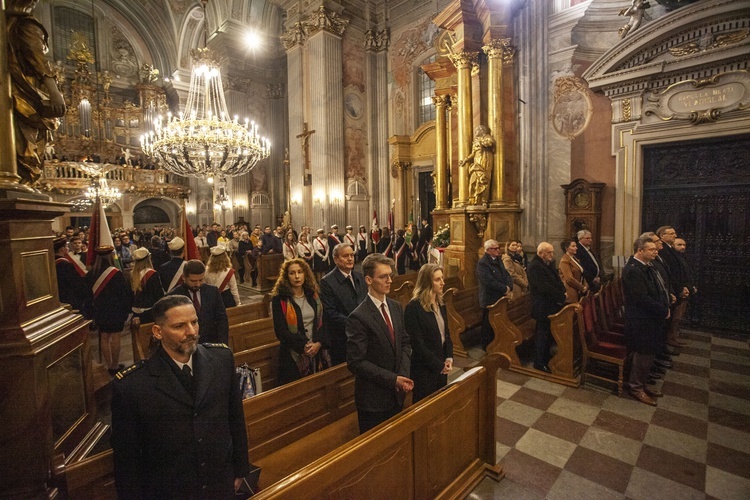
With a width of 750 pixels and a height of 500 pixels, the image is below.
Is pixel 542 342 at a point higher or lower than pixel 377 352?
lower

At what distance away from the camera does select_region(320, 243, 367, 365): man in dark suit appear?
10.0 ft

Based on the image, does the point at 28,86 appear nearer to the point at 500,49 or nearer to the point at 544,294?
the point at 544,294

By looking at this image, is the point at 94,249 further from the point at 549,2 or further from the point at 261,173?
the point at 261,173

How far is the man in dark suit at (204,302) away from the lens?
2883 millimetres

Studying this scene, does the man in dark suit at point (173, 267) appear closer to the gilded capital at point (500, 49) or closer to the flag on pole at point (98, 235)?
the flag on pole at point (98, 235)

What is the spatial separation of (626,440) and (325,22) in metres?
13.1

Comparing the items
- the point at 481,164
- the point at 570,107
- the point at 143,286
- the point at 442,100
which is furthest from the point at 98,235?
the point at 570,107

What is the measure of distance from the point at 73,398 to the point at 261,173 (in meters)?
15.4

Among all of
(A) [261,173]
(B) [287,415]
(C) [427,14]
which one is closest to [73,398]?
(B) [287,415]

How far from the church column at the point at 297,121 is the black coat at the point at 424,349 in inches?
426

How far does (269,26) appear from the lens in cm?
1561

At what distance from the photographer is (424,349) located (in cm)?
252

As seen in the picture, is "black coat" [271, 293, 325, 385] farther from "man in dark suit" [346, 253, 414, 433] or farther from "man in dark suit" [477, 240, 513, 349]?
"man in dark suit" [477, 240, 513, 349]

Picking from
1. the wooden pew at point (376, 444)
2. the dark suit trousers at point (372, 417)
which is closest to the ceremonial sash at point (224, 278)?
the wooden pew at point (376, 444)
